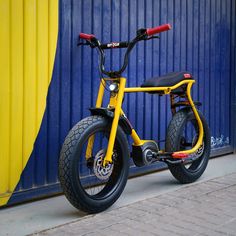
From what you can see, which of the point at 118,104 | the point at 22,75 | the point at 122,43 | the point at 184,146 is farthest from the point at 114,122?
the point at 184,146

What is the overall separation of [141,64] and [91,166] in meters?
1.82

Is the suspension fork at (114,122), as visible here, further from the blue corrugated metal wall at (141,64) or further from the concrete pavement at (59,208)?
the blue corrugated metal wall at (141,64)

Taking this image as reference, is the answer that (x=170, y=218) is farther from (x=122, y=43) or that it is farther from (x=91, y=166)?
(x=122, y=43)

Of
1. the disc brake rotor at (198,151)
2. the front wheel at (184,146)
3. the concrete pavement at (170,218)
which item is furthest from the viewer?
the disc brake rotor at (198,151)

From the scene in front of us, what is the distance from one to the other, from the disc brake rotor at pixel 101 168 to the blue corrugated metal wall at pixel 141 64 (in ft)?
2.19

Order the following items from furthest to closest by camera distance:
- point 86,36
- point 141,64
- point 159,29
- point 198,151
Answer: point 141,64 < point 198,151 < point 86,36 < point 159,29

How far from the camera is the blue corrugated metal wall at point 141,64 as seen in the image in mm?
4488

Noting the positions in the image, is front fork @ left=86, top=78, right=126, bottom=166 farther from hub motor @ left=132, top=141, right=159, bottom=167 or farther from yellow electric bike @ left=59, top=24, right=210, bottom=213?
hub motor @ left=132, top=141, right=159, bottom=167

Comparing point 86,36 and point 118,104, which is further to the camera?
point 86,36

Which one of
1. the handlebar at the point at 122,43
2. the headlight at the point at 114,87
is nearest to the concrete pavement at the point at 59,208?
the headlight at the point at 114,87

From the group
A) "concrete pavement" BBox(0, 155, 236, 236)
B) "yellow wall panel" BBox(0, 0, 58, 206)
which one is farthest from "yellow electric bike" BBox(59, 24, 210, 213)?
"yellow wall panel" BBox(0, 0, 58, 206)

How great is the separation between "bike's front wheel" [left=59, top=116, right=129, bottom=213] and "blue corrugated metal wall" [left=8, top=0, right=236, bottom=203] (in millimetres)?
480

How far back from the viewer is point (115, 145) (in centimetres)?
423

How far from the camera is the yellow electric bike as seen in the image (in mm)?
3854
